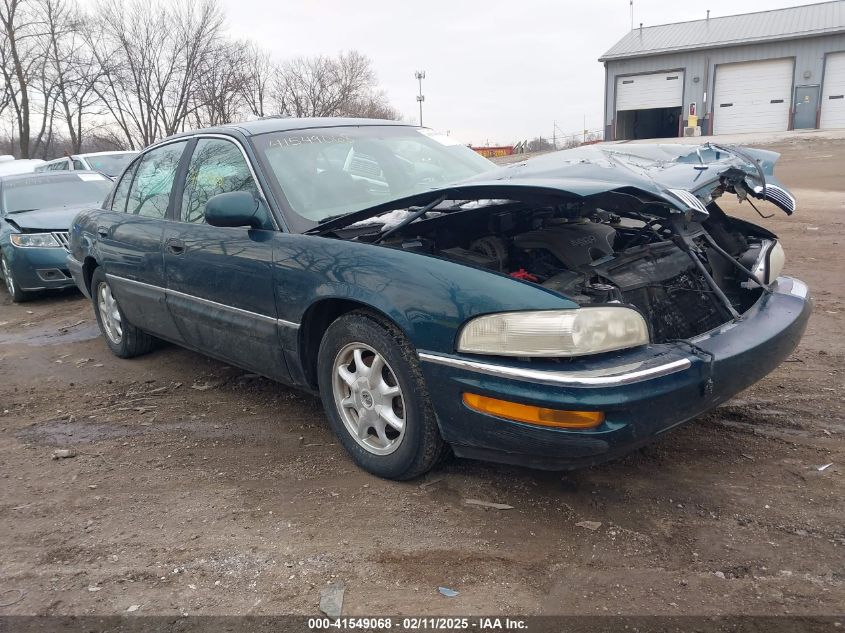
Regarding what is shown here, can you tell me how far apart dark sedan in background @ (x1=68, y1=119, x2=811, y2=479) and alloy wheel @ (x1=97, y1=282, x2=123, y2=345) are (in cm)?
86

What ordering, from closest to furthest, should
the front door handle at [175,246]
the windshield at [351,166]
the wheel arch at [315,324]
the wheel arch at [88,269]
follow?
the wheel arch at [315,324]
the windshield at [351,166]
the front door handle at [175,246]
the wheel arch at [88,269]

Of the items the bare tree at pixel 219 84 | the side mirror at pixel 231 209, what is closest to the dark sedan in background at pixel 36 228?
the side mirror at pixel 231 209

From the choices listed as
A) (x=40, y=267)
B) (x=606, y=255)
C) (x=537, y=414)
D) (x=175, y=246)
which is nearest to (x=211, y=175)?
(x=175, y=246)

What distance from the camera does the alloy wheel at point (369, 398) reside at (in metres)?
2.87

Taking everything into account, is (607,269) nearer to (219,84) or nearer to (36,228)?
(36,228)

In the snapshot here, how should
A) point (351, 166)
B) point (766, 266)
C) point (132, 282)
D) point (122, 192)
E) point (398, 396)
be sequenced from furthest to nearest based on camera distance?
1. point (122, 192)
2. point (132, 282)
3. point (351, 166)
4. point (766, 266)
5. point (398, 396)

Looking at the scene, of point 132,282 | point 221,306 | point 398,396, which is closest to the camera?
point 398,396

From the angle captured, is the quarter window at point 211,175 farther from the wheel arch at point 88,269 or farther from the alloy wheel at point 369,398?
the wheel arch at point 88,269

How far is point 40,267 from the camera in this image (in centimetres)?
752

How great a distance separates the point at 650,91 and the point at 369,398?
3496 centimetres

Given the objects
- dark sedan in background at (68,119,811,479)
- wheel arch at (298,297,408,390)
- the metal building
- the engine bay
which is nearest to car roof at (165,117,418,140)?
dark sedan in background at (68,119,811,479)

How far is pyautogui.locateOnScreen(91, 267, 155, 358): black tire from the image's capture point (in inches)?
197

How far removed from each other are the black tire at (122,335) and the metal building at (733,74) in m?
31.9

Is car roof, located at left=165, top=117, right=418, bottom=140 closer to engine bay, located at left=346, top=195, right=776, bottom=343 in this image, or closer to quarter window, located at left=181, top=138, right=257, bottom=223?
quarter window, located at left=181, top=138, right=257, bottom=223
